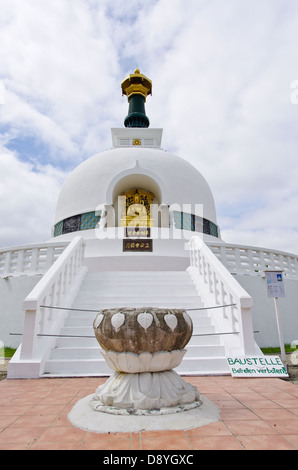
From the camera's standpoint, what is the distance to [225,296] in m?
5.56

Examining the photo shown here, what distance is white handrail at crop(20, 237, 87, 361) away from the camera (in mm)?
4420

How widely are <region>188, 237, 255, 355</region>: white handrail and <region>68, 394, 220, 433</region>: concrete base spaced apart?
83.9 inches

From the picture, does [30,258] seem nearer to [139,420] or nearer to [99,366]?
[99,366]

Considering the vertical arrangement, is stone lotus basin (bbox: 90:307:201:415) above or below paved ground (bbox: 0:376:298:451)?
above

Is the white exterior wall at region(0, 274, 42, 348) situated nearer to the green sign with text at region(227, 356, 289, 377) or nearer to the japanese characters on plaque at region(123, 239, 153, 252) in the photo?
the japanese characters on plaque at region(123, 239, 153, 252)

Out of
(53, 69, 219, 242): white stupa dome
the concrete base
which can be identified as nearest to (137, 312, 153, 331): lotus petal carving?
the concrete base

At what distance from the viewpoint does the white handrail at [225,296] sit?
4719 mm

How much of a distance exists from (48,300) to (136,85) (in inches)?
855

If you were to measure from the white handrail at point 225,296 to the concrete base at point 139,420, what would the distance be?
2.13 meters

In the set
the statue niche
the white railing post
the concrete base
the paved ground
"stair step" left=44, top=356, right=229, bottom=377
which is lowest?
the paved ground

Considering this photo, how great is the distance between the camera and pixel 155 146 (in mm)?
18328

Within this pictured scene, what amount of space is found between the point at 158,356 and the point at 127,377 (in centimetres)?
41

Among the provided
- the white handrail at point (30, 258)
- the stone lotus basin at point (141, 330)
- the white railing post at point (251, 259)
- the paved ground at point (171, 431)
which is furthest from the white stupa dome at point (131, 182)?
the stone lotus basin at point (141, 330)

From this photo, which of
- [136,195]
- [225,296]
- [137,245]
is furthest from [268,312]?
[136,195]
